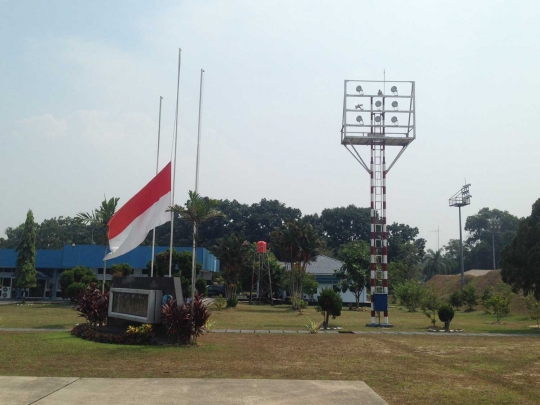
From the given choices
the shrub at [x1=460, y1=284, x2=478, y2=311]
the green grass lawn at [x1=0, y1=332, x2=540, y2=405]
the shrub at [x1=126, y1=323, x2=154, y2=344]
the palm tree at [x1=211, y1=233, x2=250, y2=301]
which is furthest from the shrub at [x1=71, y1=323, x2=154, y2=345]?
the shrub at [x1=460, y1=284, x2=478, y2=311]

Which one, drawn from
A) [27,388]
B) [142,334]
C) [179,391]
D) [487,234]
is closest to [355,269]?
[142,334]

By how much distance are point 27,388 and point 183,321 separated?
742 centimetres

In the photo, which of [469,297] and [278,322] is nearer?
[278,322]

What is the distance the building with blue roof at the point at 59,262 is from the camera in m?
54.2

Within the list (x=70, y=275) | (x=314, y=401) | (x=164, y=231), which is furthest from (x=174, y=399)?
(x=164, y=231)

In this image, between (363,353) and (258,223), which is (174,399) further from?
(258,223)

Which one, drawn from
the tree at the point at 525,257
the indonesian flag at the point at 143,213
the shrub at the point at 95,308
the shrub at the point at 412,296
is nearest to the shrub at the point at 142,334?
the indonesian flag at the point at 143,213

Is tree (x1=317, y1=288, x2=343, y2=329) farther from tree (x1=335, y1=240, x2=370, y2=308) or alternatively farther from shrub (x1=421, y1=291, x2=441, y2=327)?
tree (x1=335, y1=240, x2=370, y2=308)

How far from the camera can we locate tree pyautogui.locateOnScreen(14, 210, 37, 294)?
157 feet

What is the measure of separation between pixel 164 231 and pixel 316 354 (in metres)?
72.7

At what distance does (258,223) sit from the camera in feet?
295

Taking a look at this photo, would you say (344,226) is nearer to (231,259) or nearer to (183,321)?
(231,259)

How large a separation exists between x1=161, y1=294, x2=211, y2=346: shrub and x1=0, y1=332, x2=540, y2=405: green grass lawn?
2.36ft

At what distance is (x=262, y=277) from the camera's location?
61.4 meters
